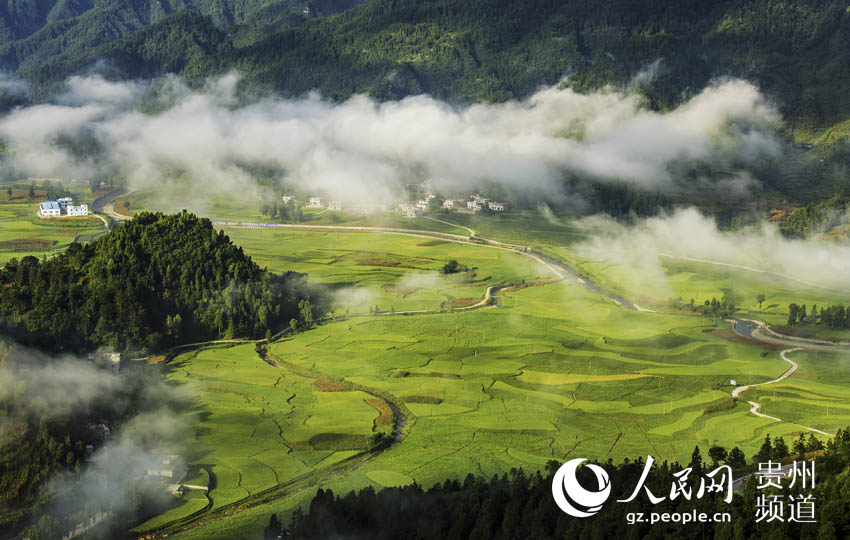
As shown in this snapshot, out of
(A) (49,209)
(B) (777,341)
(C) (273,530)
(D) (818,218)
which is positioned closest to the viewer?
(C) (273,530)

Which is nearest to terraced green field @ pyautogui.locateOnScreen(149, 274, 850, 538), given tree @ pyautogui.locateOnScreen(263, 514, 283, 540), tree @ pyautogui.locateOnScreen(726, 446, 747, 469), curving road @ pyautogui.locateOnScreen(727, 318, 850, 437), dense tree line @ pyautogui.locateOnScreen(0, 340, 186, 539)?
curving road @ pyautogui.locateOnScreen(727, 318, 850, 437)

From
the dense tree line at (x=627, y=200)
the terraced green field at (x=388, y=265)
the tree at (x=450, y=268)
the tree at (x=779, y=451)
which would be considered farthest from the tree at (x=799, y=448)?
the dense tree line at (x=627, y=200)

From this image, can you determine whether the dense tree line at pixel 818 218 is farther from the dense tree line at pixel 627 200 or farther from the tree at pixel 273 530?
the tree at pixel 273 530

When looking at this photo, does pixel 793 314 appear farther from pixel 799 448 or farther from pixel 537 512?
pixel 537 512

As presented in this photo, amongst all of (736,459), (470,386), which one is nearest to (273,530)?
(736,459)

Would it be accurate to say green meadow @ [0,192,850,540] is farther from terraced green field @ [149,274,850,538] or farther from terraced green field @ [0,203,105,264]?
terraced green field @ [0,203,105,264]

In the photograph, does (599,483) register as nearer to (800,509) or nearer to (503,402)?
(800,509)

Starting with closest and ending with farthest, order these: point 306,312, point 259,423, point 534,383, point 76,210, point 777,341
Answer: point 259,423, point 534,383, point 777,341, point 306,312, point 76,210

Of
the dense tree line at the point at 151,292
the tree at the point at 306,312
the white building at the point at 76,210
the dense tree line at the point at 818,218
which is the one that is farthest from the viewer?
the white building at the point at 76,210
